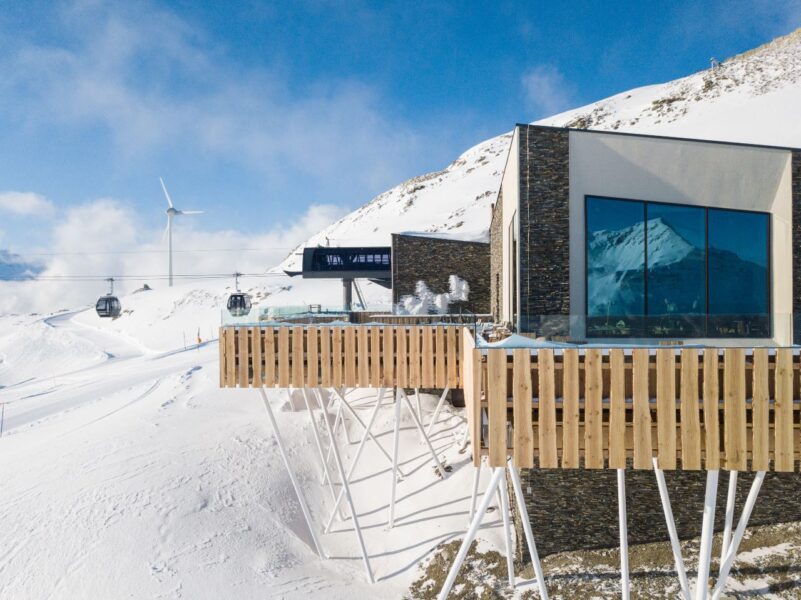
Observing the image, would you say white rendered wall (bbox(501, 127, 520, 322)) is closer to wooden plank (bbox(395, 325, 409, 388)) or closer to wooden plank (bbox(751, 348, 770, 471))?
wooden plank (bbox(395, 325, 409, 388))

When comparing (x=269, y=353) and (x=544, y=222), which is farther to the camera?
(x=544, y=222)

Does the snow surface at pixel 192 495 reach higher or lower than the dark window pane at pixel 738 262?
lower

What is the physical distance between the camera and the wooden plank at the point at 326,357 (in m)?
10.6

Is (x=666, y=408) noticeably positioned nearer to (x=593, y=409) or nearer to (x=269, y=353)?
(x=593, y=409)

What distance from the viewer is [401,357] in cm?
1063

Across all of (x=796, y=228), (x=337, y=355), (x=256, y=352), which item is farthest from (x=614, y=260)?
(x=256, y=352)

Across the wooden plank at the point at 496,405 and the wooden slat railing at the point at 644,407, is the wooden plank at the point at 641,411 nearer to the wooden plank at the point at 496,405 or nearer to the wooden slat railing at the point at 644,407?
the wooden slat railing at the point at 644,407

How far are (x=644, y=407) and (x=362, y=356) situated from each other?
593 cm

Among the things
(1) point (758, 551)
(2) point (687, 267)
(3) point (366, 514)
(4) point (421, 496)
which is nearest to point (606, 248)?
(2) point (687, 267)

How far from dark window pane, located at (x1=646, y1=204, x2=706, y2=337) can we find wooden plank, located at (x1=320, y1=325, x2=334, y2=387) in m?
8.42

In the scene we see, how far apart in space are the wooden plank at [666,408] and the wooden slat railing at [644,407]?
1 cm

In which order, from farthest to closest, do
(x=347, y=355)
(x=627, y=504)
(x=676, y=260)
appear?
(x=676, y=260)
(x=347, y=355)
(x=627, y=504)

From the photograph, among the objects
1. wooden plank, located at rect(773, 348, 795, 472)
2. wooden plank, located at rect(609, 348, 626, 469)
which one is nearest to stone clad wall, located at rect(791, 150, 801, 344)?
wooden plank, located at rect(773, 348, 795, 472)

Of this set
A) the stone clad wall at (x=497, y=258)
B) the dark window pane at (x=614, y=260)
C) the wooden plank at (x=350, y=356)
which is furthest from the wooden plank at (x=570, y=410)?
the stone clad wall at (x=497, y=258)
